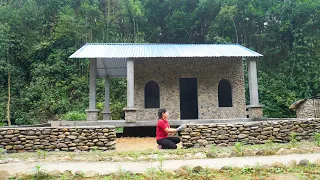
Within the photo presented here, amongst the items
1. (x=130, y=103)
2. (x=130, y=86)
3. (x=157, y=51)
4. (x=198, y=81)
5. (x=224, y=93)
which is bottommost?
(x=130, y=103)

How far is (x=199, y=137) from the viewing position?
8.65m

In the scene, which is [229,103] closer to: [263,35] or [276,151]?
[276,151]

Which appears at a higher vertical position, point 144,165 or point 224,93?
point 224,93

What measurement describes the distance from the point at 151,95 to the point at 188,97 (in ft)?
8.77

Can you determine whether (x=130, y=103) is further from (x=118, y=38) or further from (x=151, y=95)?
(x=118, y=38)

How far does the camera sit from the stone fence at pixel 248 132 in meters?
8.65

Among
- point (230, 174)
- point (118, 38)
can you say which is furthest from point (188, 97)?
point (118, 38)

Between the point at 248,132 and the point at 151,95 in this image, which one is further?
the point at 151,95

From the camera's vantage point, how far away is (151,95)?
15.1 metres

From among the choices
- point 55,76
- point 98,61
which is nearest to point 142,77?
point 98,61

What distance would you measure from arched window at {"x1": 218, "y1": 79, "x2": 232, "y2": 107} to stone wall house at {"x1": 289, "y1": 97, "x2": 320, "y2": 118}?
4415mm

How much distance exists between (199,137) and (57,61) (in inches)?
A: 814

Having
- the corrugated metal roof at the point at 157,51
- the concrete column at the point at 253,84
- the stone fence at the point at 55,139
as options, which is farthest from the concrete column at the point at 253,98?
the stone fence at the point at 55,139

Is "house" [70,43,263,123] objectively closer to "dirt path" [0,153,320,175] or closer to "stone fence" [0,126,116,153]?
"stone fence" [0,126,116,153]
